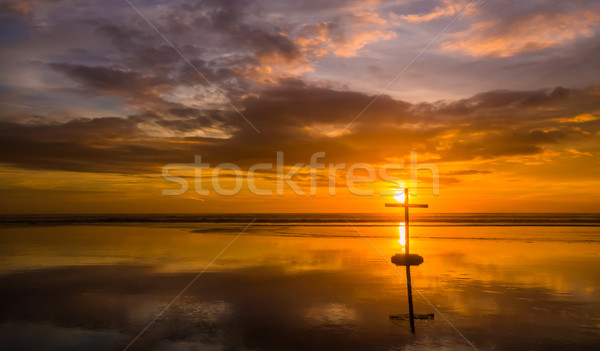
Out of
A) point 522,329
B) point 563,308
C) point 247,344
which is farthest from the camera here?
point 563,308

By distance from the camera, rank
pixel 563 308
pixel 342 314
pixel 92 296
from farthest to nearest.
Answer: pixel 92 296 → pixel 563 308 → pixel 342 314

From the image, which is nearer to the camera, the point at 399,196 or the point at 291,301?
the point at 291,301

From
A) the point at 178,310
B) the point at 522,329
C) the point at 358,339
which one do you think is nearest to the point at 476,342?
the point at 522,329

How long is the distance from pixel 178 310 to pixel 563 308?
1158 cm

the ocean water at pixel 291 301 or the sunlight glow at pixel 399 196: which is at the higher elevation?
the sunlight glow at pixel 399 196

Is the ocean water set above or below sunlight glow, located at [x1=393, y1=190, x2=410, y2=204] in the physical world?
below

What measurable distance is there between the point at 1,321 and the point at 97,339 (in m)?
3.54

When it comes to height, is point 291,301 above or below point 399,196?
below

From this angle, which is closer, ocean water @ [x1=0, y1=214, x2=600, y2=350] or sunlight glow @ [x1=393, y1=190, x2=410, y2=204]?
ocean water @ [x1=0, y1=214, x2=600, y2=350]

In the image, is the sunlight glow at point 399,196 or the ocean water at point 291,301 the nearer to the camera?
the ocean water at point 291,301

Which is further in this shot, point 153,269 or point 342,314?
point 153,269

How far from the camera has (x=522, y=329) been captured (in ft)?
35.2

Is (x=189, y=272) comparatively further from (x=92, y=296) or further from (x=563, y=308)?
(x=563, y=308)

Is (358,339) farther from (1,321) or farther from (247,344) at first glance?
(1,321)
